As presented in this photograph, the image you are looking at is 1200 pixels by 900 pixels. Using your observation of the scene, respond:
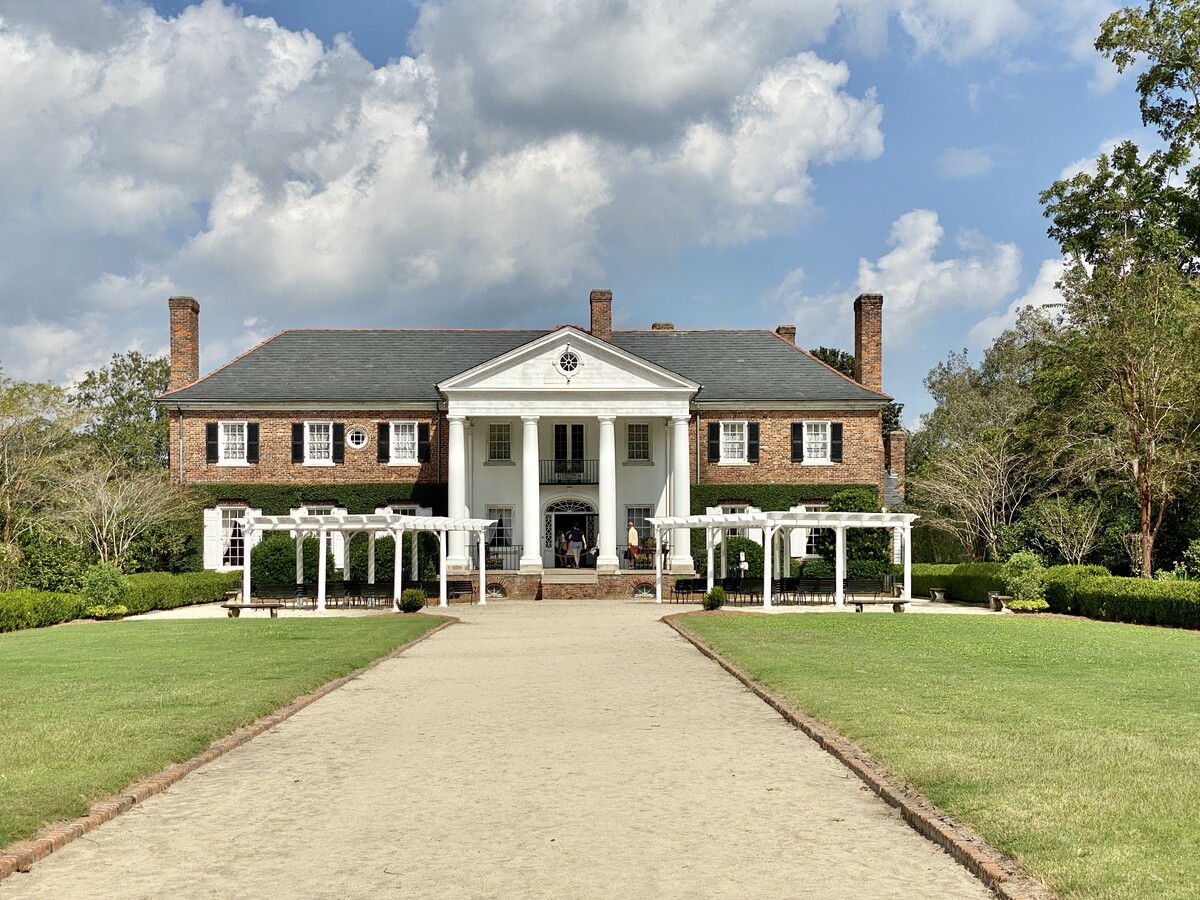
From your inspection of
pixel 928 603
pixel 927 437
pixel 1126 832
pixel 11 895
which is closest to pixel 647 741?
pixel 1126 832

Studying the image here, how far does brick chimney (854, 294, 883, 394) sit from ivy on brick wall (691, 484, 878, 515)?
4809mm

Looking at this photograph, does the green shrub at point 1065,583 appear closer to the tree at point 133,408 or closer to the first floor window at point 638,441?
the first floor window at point 638,441

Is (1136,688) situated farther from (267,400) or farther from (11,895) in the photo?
(267,400)

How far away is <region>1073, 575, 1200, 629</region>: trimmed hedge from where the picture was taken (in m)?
26.0

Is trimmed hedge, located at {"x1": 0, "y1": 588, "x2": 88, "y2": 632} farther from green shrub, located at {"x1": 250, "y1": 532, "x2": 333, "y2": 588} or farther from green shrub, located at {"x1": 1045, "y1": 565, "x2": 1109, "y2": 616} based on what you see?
green shrub, located at {"x1": 1045, "y1": 565, "x2": 1109, "y2": 616}

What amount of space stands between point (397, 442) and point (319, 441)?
2.98 metres

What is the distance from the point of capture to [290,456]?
4697cm

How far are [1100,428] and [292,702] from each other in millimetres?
31054

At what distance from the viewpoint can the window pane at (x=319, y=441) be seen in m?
47.0

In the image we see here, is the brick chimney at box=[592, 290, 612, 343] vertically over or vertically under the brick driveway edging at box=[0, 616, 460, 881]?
over

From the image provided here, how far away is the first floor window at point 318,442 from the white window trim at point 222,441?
87.6 inches

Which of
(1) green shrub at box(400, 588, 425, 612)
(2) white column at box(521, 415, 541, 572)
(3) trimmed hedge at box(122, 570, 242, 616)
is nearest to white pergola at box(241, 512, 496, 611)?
(1) green shrub at box(400, 588, 425, 612)

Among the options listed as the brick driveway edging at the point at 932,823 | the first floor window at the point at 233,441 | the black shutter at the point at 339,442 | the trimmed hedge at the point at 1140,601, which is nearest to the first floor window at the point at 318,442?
the black shutter at the point at 339,442

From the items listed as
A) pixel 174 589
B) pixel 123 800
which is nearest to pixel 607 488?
pixel 174 589
